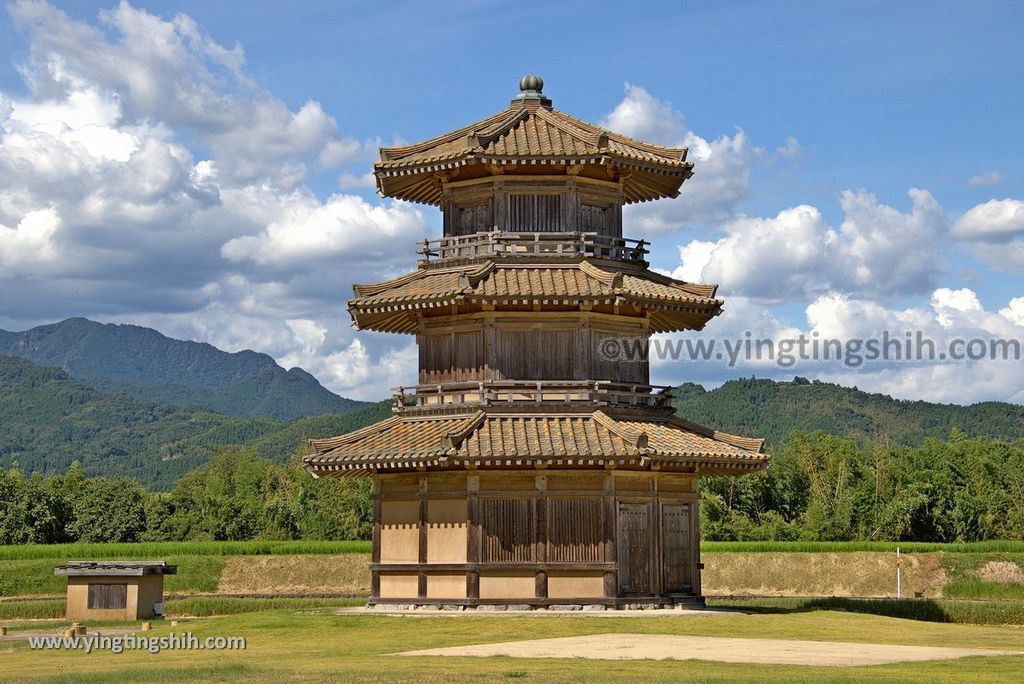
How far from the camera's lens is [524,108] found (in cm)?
3900

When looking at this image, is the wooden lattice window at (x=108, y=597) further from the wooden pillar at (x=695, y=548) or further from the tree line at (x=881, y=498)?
the tree line at (x=881, y=498)

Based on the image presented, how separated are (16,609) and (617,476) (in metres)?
25.8

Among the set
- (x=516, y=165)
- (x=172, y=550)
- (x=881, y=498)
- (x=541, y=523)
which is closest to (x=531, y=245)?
(x=516, y=165)

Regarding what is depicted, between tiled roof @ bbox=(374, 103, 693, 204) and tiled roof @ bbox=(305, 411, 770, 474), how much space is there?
6.99 metres

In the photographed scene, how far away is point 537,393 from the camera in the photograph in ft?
115

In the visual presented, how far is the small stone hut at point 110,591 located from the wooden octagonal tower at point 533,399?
11077mm

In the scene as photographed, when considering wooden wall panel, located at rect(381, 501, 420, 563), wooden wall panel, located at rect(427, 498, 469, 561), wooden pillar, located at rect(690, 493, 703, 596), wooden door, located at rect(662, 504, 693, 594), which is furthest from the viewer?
wooden pillar, located at rect(690, 493, 703, 596)

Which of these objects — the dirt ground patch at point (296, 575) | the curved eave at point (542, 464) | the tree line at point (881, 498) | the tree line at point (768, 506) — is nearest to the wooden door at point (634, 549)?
the curved eave at point (542, 464)

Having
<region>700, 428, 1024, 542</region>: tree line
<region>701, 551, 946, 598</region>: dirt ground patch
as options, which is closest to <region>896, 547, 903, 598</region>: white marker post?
<region>701, 551, 946, 598</region>: dirt ground patch

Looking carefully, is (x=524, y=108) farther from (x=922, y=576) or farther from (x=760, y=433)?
(x=760, y=433)

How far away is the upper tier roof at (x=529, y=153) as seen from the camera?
36.0m

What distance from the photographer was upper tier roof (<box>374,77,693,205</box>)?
3597cm

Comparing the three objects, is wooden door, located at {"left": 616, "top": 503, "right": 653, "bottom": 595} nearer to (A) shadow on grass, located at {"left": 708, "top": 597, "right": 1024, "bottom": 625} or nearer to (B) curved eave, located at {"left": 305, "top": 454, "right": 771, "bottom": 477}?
(B) curved eave, located at {"left": 305, "top": 454, "right": 771, "bottom": 477}

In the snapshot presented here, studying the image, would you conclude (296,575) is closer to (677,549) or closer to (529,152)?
(677,549)
